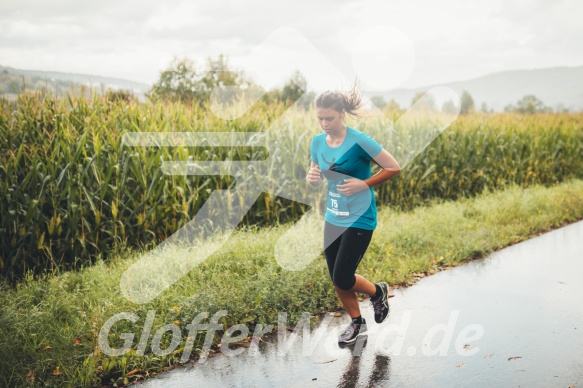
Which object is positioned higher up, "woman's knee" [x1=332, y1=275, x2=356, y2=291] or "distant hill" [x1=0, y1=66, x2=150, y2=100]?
"distant hill" [x1=0, y1=66, x2=150, y2=100]

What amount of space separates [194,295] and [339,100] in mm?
2232

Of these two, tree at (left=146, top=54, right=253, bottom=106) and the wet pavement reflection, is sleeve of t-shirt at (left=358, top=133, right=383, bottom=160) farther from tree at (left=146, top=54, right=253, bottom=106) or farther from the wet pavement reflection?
tree at (left=146, top=54, right=253, bottom=106)

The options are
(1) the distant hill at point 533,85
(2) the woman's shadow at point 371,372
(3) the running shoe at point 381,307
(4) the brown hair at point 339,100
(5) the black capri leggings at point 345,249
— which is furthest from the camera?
(1) the distant hill at point 533,85

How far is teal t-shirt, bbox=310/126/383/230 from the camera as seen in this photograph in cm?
416

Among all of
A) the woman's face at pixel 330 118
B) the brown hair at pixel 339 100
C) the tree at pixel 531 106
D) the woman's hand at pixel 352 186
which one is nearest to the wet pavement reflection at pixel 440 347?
the woman's hand at pixel 352 186

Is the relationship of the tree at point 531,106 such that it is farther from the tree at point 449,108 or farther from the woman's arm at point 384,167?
the woman's arm at point 384,167

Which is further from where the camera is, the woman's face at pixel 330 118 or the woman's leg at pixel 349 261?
the woman's leg at pixel 349 261

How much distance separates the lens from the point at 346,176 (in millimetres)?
4227

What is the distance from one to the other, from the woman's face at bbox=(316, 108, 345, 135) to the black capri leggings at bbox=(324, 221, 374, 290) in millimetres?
777

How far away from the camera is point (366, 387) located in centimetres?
363

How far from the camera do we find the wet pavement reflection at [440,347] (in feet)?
12.4

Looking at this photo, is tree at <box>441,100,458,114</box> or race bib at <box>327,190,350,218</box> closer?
race bib at <box>327,190,350,218</box>

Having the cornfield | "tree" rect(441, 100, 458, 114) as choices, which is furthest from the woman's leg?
"tree" rect(441, 100, 458, 114)

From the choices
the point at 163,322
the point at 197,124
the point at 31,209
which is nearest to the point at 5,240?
the point at 31,209
